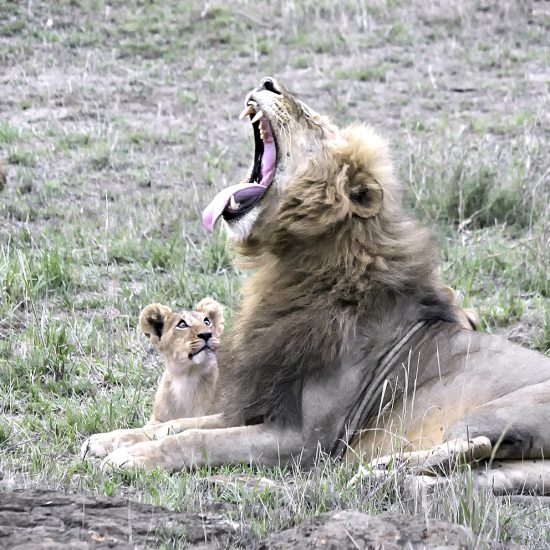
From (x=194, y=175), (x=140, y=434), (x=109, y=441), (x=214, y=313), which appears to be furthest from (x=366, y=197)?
(x=194, y=175)

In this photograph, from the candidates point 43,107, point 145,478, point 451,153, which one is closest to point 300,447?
point 145,478

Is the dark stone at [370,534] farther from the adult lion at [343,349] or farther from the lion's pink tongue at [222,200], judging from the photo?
the lion's pink tongue at [222,200]

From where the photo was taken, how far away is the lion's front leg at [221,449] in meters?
5.18

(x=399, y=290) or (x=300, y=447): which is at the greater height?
(x=399, y=290)

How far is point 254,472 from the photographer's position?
5.22m

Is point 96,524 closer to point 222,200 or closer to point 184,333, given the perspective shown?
point 222,200

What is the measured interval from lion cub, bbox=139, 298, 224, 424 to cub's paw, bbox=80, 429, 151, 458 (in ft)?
1.29

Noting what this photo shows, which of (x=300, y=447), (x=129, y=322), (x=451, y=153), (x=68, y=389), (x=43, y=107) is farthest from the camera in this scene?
(x=43, y=107)

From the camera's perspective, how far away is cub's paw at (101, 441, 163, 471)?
507cm

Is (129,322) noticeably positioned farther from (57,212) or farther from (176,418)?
(57,212)

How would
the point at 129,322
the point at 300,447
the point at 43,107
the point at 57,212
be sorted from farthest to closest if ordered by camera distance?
1. the point at 43,107
2. the point at 57,212
3. the point at 129,322
4. the point at 300,447

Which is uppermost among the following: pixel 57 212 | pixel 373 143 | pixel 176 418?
pixel 373 143

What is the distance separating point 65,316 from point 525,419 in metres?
3.30

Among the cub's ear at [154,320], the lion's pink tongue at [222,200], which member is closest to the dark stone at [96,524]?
the lion's pink tongue at [222,200]
